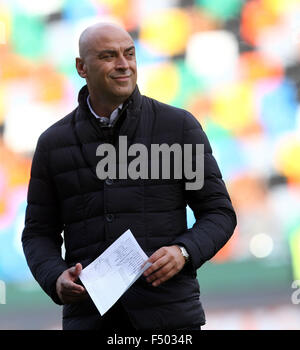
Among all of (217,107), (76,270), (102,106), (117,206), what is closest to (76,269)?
(76,270)

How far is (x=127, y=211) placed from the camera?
1.70 m

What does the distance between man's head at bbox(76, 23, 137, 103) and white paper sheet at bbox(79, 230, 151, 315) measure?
0.33m

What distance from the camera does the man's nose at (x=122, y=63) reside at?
1.75 metres

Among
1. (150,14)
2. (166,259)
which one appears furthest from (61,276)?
(150,14)

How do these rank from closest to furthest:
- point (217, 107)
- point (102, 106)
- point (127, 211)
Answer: point (127, 211), point (102, 106), point (217, 107)

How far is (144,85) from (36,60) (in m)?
0.63

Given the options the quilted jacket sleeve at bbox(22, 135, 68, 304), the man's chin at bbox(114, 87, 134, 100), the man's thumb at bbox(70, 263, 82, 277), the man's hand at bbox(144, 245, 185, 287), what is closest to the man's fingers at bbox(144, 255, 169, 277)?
the man's hand at bbox(144, 245, 185, 287)

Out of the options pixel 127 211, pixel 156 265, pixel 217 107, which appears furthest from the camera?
pixel 217 107

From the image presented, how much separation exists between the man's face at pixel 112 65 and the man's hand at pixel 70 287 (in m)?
0.40

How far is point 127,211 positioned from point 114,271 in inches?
5.4

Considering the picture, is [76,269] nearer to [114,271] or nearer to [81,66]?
[114,271]

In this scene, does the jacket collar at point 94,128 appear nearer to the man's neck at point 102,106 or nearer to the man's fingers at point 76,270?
the man's neck at point 102,106
